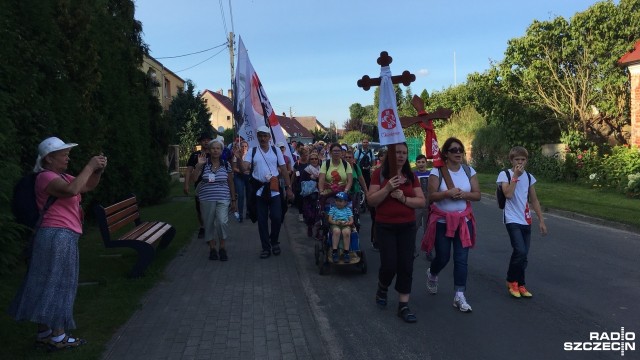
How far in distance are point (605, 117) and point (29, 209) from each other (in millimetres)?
23711

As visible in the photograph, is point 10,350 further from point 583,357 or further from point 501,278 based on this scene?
point 501,278

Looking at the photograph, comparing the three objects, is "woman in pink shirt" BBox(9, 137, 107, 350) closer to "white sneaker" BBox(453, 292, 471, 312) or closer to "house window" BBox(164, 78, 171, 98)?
"white sneaker" BBox(453, 292, 471, 312)

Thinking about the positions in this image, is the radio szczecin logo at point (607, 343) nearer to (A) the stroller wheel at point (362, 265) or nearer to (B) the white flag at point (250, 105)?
(A) the stroller wheel at point (362, 265)

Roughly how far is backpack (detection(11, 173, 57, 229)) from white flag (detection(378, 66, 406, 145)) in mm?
2913

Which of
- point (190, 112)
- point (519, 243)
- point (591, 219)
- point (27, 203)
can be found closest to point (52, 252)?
point (27, 203)

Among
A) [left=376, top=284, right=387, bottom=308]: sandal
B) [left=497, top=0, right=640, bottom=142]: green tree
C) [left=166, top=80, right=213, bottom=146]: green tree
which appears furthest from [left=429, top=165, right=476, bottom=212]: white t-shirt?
[left=166, top=80, right=213, bottom=146]: green tree

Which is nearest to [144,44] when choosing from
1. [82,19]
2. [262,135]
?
[82,19]

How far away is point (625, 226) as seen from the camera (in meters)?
10.5

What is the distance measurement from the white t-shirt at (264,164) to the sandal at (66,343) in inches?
152

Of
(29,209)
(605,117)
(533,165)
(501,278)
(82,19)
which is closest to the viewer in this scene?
(29,209)

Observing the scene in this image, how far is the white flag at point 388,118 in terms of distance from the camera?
4.78 metres

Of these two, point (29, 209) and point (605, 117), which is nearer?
point (29, 209)

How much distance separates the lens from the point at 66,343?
14.2 feet

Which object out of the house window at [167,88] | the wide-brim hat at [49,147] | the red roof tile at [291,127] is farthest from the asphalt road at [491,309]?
the red roof tile at [291,127]
